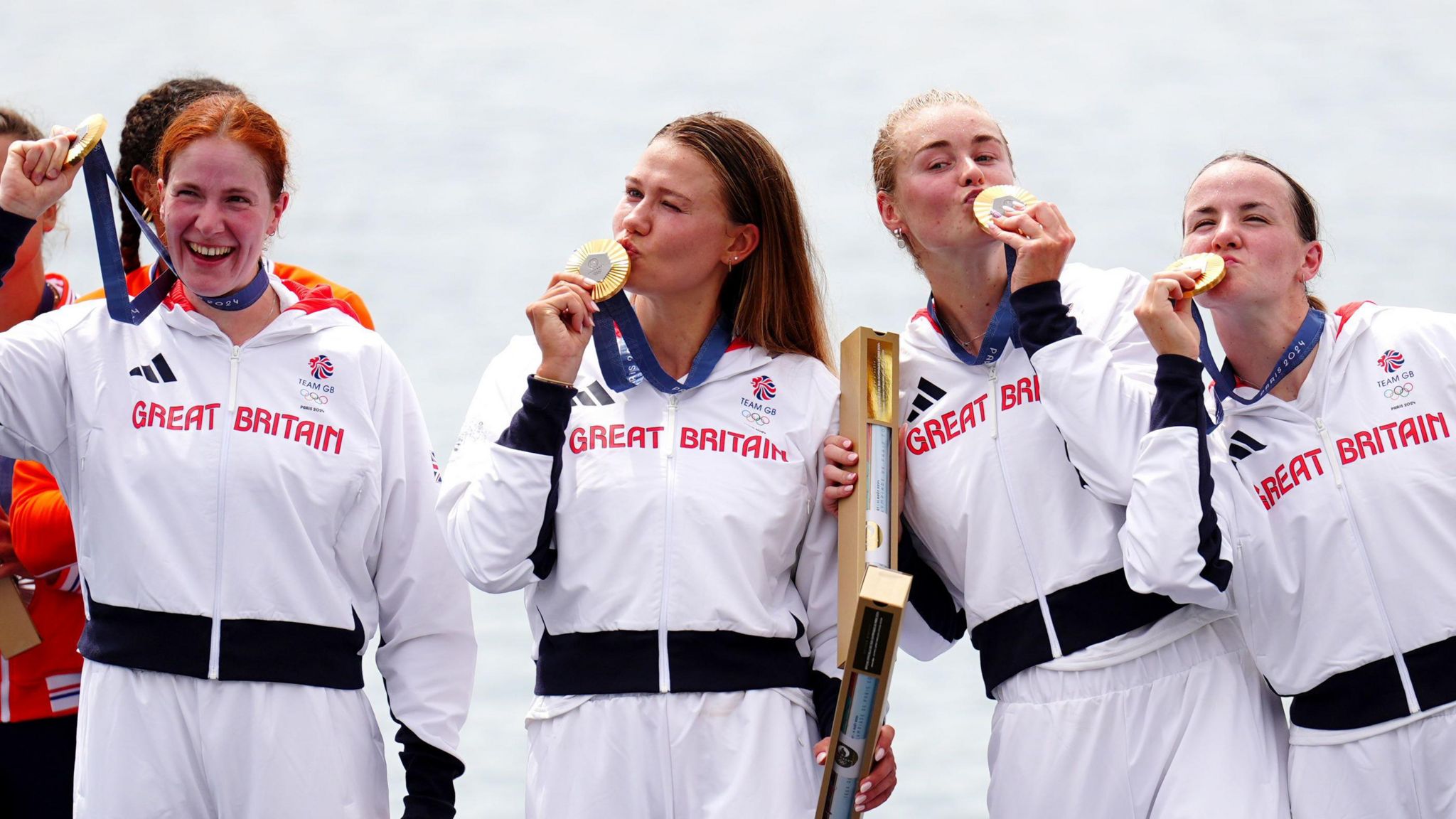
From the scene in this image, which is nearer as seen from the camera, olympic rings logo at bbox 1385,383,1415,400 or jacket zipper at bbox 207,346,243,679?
jacket zipper at bbox 207,346,243,679

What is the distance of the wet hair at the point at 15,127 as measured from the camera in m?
3.98

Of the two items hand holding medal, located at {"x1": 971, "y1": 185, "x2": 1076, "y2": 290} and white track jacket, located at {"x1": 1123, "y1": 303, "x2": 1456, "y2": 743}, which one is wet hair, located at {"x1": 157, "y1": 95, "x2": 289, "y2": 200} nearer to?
hand holding medal, located at {"x1": 971, "y1": 185, "x2": 1076, "y2": 290}

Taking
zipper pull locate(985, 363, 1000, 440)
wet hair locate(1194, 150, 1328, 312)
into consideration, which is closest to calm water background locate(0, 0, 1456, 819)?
zipper pull locate(985, 363, 1000, 440)

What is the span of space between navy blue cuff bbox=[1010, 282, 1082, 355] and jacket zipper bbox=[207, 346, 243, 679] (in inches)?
58.7

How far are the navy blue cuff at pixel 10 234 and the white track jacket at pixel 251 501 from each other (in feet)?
0.53

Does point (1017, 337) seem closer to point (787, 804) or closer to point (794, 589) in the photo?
point (794, 589)

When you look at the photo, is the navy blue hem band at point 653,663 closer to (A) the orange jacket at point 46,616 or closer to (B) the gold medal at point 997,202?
(B) the gold medal at point 997,202

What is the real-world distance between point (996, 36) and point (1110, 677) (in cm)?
1112

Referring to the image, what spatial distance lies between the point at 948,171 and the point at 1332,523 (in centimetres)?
101

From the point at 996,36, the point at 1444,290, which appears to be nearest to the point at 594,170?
the point at 996,36

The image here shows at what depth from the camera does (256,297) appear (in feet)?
11.4

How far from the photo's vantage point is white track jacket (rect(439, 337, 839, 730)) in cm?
324

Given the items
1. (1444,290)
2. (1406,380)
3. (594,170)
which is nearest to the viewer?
(1406,380)

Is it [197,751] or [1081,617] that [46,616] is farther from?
[1081,617]
